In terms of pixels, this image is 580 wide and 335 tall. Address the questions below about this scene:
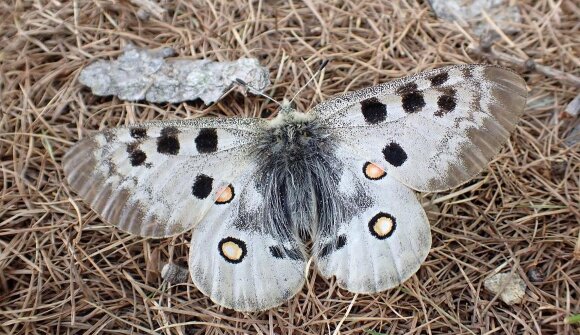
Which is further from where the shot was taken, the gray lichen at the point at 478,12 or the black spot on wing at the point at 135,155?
the gray lichen at the point at 478,12

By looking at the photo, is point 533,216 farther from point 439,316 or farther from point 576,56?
point 576,56

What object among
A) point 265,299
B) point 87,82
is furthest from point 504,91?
point 87,82

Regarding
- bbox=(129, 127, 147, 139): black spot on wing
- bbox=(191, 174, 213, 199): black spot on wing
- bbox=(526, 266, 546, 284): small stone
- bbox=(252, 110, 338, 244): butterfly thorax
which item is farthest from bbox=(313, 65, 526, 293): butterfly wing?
bbox=(129, 127, 147, 139): black spot on wing

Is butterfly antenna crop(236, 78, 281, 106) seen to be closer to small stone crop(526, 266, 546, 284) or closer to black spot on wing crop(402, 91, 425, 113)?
black spot on wing crop(402, 91, 425, 113)

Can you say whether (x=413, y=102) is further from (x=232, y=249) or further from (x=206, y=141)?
(x=232, y=249)

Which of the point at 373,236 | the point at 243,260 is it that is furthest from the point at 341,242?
the point at 243,260

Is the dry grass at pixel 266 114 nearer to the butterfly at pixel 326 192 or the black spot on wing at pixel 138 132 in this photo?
the butterfly at pixel 326 192

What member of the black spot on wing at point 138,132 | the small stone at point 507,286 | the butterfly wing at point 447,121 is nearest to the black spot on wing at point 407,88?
the butterfly wing at point 447,121
